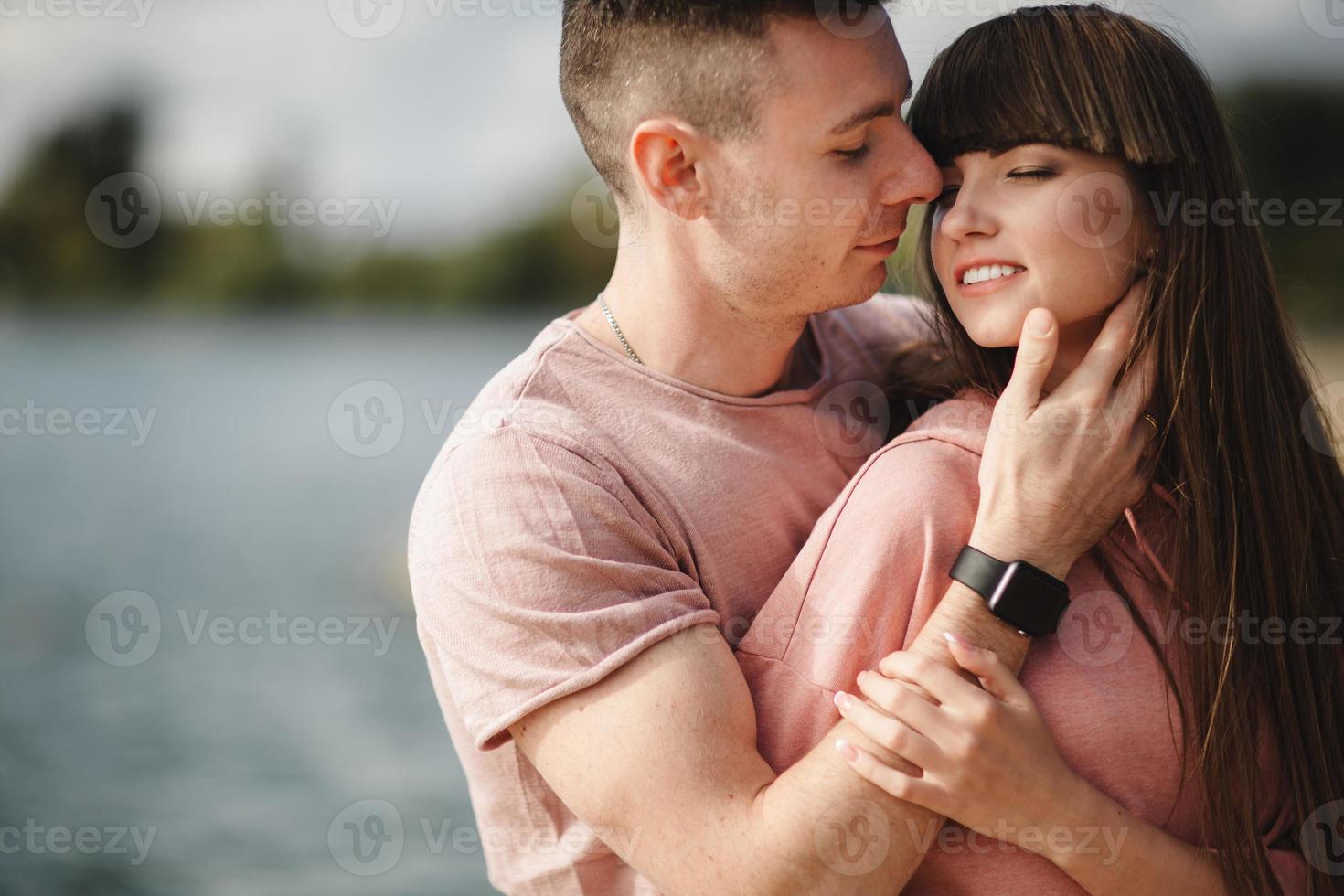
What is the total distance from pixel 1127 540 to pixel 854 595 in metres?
0.43

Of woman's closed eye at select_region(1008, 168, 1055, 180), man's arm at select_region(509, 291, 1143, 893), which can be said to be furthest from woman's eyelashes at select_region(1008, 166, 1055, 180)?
man's arm at select_region(509, 291, 1143, 893)

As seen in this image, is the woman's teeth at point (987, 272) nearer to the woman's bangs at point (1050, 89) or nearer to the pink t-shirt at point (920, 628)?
the woman's bangs at point (1050, 89)

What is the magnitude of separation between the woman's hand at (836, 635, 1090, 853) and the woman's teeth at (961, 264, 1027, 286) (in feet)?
1.80

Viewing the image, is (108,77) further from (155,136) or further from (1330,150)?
(1330,150)

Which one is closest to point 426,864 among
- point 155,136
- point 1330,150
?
point 155,136

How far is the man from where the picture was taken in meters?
1.54

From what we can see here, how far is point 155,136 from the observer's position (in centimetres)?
1205

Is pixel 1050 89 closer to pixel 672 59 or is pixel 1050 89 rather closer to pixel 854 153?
pixel 854 153

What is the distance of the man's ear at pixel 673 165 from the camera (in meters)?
1.94

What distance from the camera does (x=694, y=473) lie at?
1.84m

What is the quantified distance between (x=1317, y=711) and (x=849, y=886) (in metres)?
0.75

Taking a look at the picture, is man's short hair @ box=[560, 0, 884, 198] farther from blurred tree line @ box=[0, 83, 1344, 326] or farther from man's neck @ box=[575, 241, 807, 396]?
blurred tree line @ box=[0, 83, 1344, 326]

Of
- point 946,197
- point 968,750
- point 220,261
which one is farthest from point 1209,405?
point 220,261

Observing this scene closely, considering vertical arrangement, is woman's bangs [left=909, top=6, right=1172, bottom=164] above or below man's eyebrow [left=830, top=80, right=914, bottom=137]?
above
